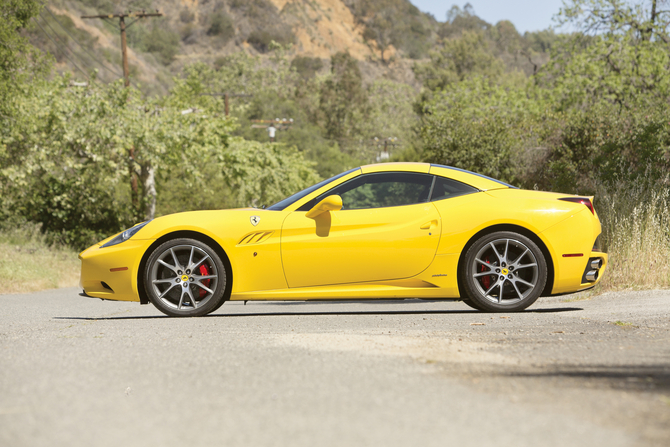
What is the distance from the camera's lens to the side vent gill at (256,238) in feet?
21.0

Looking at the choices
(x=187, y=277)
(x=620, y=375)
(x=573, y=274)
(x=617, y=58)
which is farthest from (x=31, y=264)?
Answer: (x=617, y=58)

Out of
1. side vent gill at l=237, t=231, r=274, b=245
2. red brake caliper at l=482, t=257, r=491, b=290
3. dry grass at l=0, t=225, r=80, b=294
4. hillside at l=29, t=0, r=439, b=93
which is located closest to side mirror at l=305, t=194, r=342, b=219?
side vent gill at l=237, t=231, r=274, b=245

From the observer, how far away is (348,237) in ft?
20.8

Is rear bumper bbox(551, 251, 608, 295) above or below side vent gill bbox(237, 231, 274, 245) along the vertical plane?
below

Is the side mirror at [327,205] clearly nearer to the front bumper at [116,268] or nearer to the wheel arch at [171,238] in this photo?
the wheel arch at [171,238]

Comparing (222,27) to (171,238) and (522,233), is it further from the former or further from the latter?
(522,233)

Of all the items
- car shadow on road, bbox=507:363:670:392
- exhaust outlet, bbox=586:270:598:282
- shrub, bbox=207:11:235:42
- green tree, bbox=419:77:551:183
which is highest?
shrub, bbox=207:11:235:42

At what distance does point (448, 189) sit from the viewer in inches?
262

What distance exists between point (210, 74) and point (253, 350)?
333 feet

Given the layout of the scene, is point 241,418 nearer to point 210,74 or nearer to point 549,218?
point 549,218

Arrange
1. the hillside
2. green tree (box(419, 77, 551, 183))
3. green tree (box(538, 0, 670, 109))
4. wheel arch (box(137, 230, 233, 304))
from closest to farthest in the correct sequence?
1. wheel arch (box(137, 230, 233, 304))
2. green tree (box(419, 77, 551, 183))
3. green tree (box(538, 0, 670, 109))
4. the hillside

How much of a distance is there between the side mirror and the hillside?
98933 mm

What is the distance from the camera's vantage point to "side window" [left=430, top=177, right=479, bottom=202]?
662 cm

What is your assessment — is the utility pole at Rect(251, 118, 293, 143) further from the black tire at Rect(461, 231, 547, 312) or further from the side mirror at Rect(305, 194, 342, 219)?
the black tire at Rect(461, 231, 547, 312)
